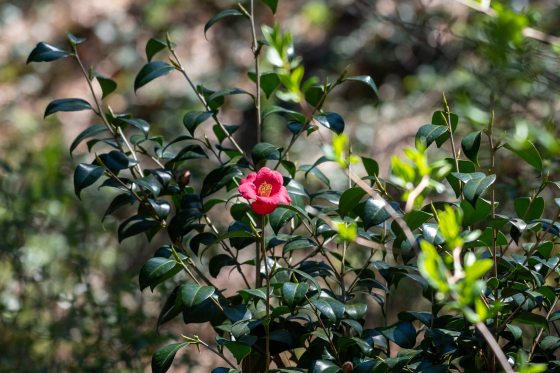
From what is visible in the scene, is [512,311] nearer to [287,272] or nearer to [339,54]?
[287,272]

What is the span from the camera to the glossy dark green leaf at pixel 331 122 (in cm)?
172

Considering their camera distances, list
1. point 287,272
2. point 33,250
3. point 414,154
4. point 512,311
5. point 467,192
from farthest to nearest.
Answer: point 33,250 < point 287,272 < point 512,311 < point 467,192 < point 414,154

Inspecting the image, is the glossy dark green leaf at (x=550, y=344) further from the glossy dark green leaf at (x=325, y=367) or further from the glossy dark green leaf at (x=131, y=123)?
the glossy dark green leaf at (x=131, y=123)

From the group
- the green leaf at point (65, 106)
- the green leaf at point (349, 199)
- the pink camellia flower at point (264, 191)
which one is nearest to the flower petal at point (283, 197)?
the pink camellia flower at point (264, 191)

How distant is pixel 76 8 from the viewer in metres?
6.44

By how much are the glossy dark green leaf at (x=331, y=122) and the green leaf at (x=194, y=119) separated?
258mm

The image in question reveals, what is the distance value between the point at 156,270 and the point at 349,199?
405mm

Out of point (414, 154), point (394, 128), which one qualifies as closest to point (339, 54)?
point (394, 128)

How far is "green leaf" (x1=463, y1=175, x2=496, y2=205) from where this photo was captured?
4.76 feet

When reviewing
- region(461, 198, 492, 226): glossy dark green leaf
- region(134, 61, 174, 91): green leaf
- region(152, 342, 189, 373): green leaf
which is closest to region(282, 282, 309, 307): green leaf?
region(152, 342, 189, 373): green leaf

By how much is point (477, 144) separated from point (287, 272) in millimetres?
485

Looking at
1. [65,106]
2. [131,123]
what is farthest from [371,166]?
[65,106]

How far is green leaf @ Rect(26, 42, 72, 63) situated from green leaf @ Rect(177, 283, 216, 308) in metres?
0.64

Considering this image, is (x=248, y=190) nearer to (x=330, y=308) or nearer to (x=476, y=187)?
(x=330, y=308)
